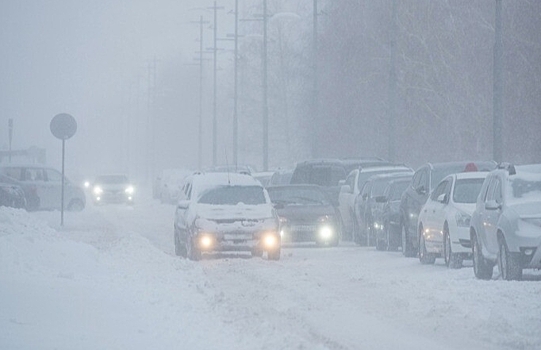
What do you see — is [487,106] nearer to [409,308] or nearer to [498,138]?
[498,138]

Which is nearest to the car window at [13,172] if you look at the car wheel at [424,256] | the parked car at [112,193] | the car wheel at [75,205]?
the car wheel at [75,205]

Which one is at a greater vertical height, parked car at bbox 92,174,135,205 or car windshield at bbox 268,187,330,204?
car windshield at bbox 268,187,330,204

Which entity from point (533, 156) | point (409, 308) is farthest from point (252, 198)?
point (533, 156)

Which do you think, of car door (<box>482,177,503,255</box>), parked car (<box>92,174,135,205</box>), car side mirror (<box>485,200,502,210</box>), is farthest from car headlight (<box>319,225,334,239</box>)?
parked car (<box>92,174,135,205</box>)

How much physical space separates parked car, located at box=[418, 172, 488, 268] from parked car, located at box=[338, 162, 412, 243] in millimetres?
8693

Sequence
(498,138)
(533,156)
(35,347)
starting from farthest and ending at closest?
(533,156) → (498,138) → (35,347)

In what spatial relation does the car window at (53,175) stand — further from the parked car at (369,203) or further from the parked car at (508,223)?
the parked car at (508,223)

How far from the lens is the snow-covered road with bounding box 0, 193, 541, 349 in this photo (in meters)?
13.1

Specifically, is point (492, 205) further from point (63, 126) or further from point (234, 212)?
point (63, 126)

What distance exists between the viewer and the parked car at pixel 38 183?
5150 centimetres

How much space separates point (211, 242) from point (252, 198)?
158 centimetres

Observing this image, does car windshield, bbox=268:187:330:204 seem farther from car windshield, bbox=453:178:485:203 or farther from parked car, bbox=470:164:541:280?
parked car, bbox=470:164:541:280

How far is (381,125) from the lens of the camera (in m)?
62.1

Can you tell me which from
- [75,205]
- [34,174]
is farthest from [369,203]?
[75,205]
